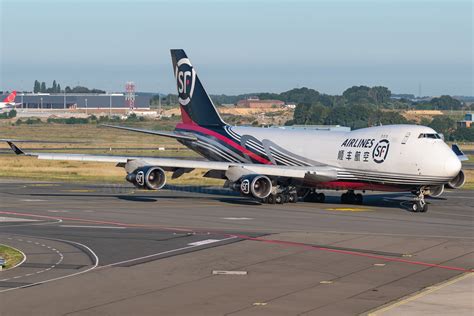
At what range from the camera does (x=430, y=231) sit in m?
47.8

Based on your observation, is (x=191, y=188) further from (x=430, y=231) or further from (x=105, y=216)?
(x=430, y=231)

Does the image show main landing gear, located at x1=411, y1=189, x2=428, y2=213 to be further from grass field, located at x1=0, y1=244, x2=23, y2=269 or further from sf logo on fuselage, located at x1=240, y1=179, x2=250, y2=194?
grass field, located at x1=0, y1=244, x2=23, y2=269

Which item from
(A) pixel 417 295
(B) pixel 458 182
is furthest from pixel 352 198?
(A) pixel 417 295

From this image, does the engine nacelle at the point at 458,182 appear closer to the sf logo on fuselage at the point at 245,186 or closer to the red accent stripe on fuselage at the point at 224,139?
the red accent stripe on fuselage at the point at 224,139

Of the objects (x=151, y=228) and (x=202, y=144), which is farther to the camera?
(x=202, y=144)

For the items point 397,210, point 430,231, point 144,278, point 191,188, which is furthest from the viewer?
point 191,188

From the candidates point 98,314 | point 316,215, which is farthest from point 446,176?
point 98,314

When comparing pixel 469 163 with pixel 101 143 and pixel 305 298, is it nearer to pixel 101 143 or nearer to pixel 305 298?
pixel 101 143

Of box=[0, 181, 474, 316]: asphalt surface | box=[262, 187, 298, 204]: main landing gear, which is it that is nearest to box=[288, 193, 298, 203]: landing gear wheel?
box=[262, 187, 298, 204]: main landing gear

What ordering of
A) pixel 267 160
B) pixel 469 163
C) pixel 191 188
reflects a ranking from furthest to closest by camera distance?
pixel 469 163 → pixel 191 188 → pixel 267 160

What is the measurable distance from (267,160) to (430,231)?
20.5m

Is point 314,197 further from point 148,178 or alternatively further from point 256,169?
point 148,178

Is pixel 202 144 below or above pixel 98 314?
above

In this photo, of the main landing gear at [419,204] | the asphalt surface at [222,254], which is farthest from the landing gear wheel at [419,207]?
the asphalt surface at [222,254]
